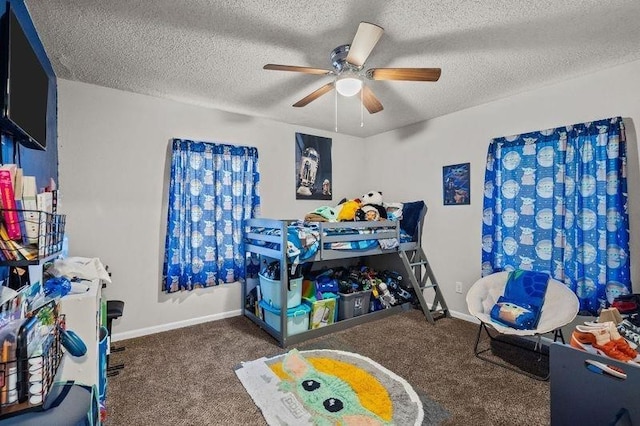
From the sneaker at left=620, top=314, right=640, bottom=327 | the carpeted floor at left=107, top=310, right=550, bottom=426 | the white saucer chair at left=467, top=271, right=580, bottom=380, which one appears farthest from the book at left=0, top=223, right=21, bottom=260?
the sneaker at left=620, top=314, right=640, bottom=327

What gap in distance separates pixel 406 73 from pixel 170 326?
3142 millimetres

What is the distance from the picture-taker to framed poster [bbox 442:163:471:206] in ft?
11.2

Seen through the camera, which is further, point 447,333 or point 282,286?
point 447,333

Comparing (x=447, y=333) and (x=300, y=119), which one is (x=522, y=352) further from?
(x=300, y=119)

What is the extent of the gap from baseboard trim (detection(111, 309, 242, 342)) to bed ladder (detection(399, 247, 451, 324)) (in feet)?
6.53

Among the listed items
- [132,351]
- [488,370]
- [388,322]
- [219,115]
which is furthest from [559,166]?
[132,351]

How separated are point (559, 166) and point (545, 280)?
992 millimetres

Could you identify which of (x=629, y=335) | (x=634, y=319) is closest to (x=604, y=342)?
(x=629, y=335)

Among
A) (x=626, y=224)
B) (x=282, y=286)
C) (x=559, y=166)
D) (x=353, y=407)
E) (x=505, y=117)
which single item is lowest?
(x=353, y=407)

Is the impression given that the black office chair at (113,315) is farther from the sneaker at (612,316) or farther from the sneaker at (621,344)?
the sneaker at (612,316)

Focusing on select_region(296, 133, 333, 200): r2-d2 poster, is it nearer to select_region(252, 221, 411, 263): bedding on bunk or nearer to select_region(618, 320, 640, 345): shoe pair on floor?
select_region(252, 221, 411, 263): bedding on bunk

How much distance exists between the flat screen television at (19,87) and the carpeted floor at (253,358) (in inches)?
64.8

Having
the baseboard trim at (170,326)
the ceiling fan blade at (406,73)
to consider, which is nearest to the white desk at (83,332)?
the baseboard trim at (170,326)

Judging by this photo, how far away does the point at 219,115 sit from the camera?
3.42m
